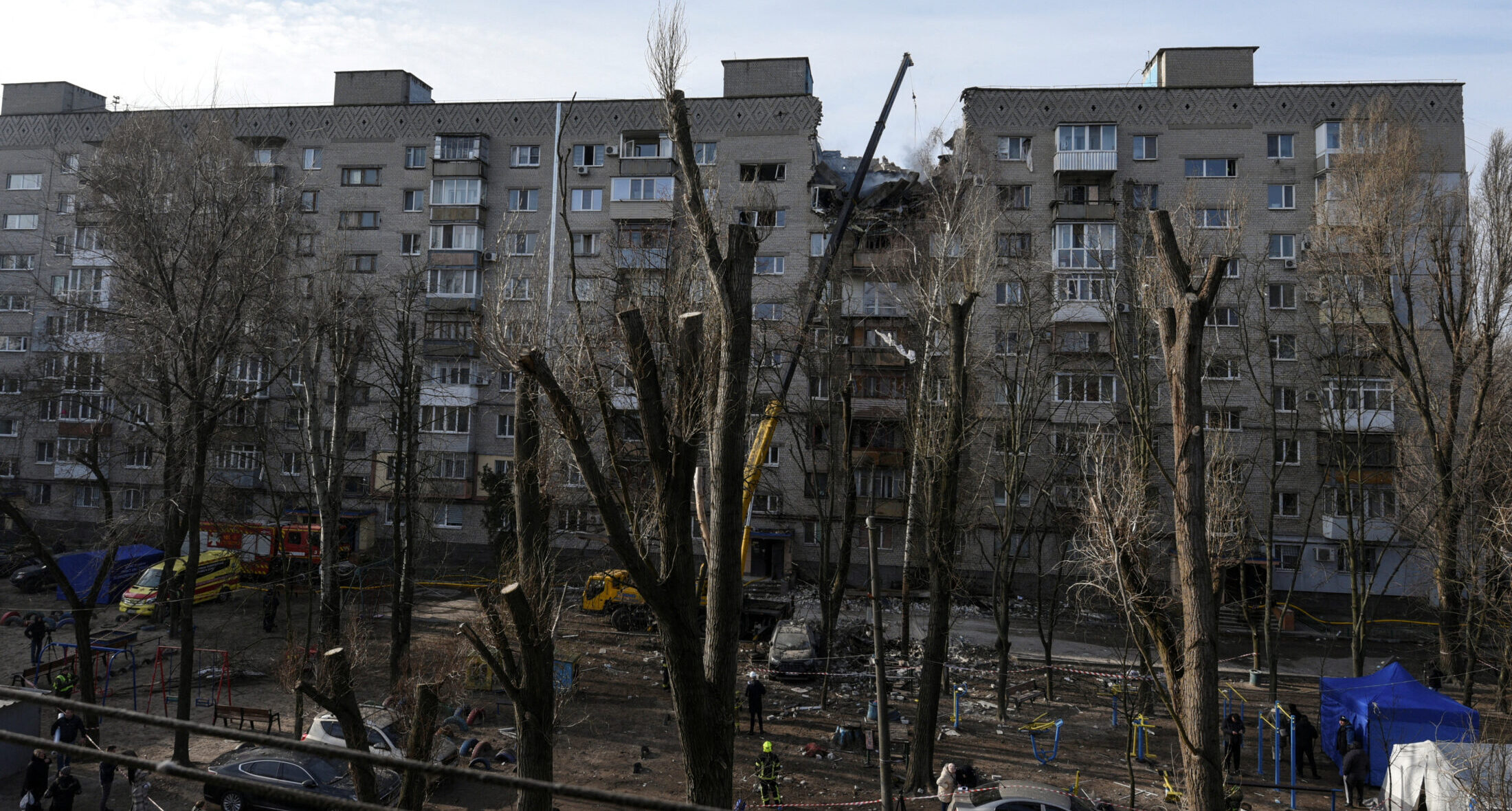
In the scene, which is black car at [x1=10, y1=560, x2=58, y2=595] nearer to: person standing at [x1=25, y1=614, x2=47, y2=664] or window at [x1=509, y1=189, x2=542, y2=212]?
person standing at [x1=25, y1=614, x2=47, y2=664]

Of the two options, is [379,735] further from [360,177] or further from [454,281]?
[360,177]

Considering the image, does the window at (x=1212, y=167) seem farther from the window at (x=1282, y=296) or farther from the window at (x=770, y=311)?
the window at (x=770, y=311)

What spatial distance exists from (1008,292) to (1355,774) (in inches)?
848

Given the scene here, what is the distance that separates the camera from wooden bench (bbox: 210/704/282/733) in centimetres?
→ 1639

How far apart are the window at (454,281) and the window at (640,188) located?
7114 mm

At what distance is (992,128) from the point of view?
1421 inches

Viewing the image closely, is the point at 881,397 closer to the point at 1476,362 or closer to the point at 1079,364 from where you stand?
the point at 1079,364

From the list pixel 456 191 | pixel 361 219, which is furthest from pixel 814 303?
pixel 361 219

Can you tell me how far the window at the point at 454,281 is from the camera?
38.1 metres

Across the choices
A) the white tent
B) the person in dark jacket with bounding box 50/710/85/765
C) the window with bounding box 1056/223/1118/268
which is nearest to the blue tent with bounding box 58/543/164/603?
the person in dark jacket with bounding box 50/710/85/765

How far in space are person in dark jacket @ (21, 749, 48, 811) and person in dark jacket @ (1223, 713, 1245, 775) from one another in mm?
19215

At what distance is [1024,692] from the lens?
22094mm

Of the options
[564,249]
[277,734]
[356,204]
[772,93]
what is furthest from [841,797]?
[356,204]

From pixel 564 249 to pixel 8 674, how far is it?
2347 cm
